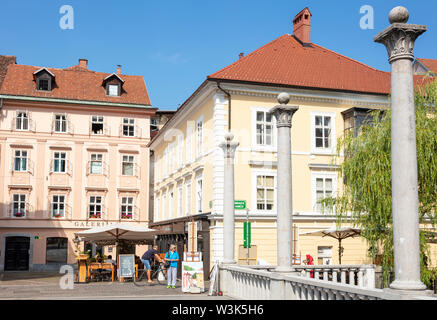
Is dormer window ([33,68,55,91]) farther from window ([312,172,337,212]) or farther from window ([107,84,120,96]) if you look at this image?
window ([312,172,337,212])

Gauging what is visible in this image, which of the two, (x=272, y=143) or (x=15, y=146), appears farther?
(x=15, y=146)

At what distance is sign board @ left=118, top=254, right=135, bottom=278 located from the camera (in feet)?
75.9

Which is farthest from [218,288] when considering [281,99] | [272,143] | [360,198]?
[272,143]

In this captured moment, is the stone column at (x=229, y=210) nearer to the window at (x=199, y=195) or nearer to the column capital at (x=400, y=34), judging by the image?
the column capital at (x=400, y=34)

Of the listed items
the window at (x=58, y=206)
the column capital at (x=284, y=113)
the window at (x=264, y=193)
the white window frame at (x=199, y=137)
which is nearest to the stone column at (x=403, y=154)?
the column capital at (x=284, y=113)

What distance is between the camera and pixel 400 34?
836cm

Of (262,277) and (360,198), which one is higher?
(360,198)

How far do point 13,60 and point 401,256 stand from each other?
4742 centimetres

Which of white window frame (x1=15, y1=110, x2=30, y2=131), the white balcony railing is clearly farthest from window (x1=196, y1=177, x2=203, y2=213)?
white window frame (x1=15, y1=110, x2=30, y2=131)

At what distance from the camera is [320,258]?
26.8 meters

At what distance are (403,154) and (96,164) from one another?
35933 mm

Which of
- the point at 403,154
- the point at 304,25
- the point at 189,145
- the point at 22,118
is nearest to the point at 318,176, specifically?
the point at 189,145

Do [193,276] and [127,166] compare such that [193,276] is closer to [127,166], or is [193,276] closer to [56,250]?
[56,250]
